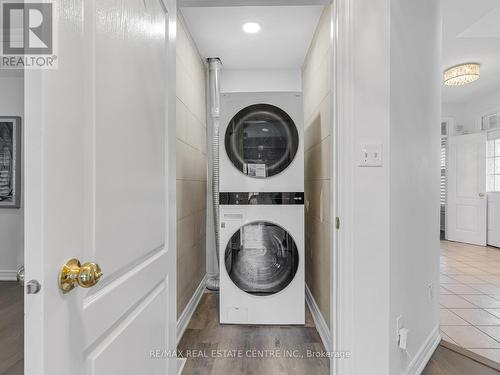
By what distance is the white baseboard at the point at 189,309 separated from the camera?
83.2 inches

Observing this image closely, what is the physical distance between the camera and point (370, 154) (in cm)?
134

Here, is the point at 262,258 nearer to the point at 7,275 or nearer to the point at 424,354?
the point at 424,354

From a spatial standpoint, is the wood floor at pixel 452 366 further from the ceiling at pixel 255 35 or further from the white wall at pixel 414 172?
the ceiling at pixel 255 35

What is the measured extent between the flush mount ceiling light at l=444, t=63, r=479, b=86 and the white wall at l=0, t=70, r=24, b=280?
464 cm

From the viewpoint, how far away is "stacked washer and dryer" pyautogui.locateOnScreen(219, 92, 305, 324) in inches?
89.2

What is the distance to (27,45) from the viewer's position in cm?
53

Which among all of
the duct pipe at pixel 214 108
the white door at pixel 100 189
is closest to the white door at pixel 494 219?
the duct pipe at pixel 214 108

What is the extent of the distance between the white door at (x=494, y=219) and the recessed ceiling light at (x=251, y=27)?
4.87 m

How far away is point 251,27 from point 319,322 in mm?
2460

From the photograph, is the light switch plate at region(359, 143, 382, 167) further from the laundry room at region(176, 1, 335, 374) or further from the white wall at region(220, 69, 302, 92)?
the white wall at region(220, 69, 302, 92)

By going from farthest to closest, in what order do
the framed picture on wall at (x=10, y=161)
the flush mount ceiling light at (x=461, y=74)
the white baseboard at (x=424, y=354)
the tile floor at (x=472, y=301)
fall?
the flush mount ceiling light at (x=461, y=74), the tile floor at (x=472, y=301), the white baseboard at (x=424, y=354), the framed picture on wall at (x=10, y=161)

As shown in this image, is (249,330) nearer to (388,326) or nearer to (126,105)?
(388,326)

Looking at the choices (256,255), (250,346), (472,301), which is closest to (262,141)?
(256,255)

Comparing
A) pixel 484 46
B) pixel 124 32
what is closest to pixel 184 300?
pixel 124 32
